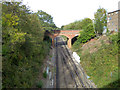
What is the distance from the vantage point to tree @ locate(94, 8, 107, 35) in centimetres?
2741

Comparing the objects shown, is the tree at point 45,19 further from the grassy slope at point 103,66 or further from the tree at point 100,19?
the grassy slope at point 103,66

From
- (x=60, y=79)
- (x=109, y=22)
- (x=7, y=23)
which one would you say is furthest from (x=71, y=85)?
(x=109, y=22)

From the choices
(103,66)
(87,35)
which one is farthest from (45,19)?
(103,66)

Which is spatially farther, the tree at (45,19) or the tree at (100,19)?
the tree at (45,19)

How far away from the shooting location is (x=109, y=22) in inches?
1155

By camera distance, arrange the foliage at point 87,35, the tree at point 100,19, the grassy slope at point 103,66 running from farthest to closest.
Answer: the foliage at point 87,35
the tree at point 100,19
the grassy slope at point 103,66

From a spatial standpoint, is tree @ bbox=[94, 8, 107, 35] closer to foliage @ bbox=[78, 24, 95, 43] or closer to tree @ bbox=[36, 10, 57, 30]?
foliage @ bbox=[78, 24, 95, 43]

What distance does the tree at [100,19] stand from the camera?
27.4 m

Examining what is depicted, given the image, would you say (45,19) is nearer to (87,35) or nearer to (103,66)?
(87,35)

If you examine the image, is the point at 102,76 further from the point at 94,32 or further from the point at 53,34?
the point at 53,34

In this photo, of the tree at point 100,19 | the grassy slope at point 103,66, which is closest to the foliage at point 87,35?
the tree at point 100,19

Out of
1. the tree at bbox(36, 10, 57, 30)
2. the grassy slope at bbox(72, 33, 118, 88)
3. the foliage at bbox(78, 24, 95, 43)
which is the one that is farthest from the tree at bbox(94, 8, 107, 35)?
the tree at bbox(36, 10, 57, 30)

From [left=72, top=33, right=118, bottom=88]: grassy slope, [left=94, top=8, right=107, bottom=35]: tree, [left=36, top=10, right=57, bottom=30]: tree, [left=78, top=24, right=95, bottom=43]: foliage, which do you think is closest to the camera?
[left=72, top=33, right=118, bottom=88]: grassy slope

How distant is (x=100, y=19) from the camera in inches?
1085
